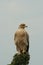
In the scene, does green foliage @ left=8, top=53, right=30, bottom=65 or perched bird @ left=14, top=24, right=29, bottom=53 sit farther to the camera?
perched bird @ left=14, top=24, right=29, bottom=53

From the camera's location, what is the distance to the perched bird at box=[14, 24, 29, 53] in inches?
476

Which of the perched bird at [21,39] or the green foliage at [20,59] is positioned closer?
the green foliage at [20,59]

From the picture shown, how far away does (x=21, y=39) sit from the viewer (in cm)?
1212

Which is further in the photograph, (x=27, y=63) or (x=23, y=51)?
(x=23, y=51)

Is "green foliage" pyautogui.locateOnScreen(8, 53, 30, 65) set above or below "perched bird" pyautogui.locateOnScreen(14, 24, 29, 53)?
below

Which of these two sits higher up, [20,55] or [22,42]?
[22,42]

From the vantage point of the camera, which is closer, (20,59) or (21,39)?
(20,59)

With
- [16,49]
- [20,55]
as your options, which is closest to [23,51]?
[16,49]

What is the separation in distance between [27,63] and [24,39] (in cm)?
215

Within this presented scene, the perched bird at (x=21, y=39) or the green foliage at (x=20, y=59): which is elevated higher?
the perched bird at (x=21, y=39)

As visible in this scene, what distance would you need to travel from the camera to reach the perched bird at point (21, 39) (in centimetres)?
1209

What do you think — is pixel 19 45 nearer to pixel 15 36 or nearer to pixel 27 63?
pixel 15 36

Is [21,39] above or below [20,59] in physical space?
above

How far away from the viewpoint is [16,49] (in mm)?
12117
